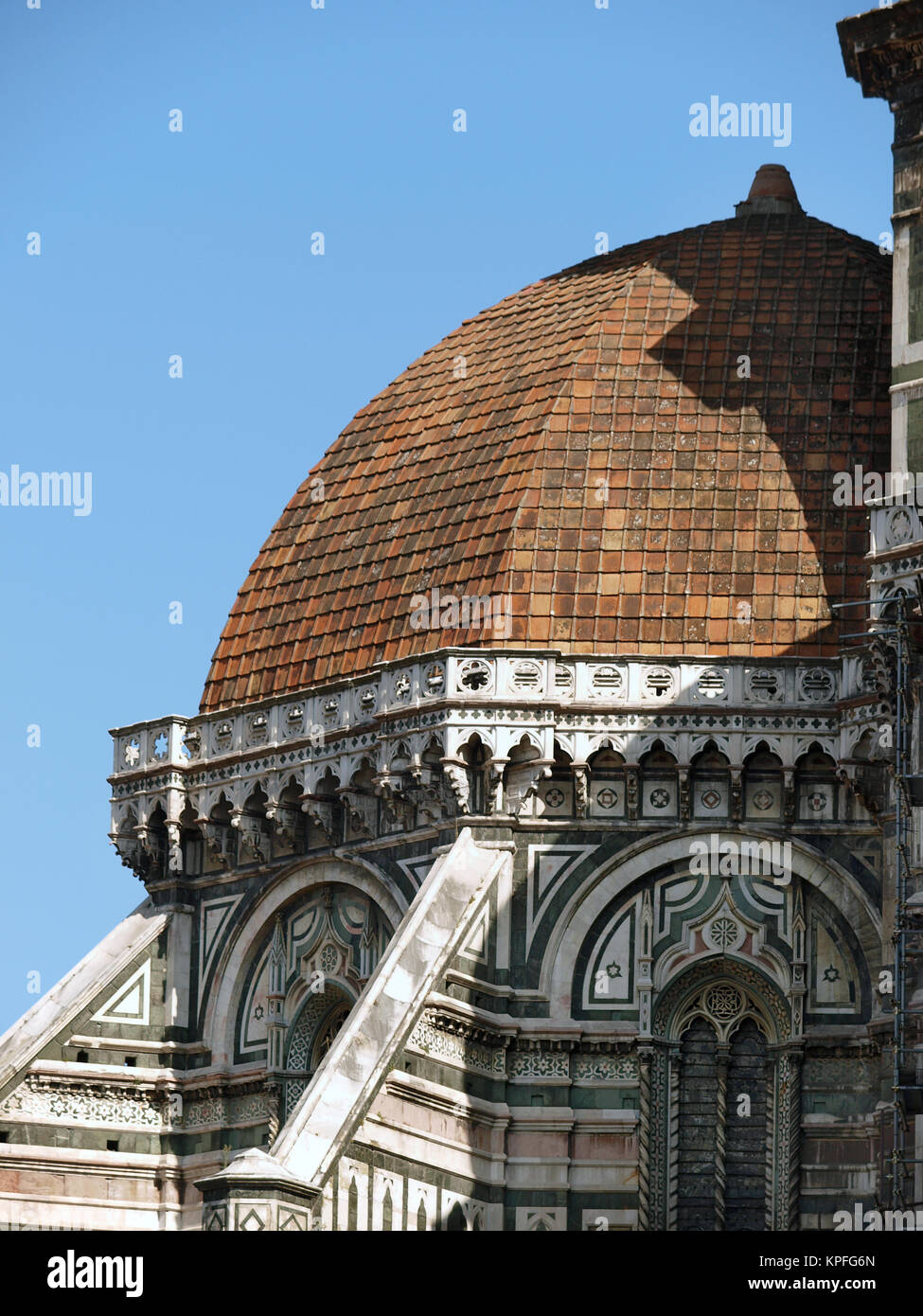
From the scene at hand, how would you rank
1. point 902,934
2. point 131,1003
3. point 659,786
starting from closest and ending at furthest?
point 902,934 → point 659,786 → point 131,1003

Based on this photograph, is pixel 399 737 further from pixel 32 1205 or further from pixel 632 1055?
pixel 32 1205

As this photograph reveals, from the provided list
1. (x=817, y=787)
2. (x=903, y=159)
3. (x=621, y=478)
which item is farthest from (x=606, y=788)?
(x=903, y=159)

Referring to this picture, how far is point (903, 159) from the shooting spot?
41906 millimetres

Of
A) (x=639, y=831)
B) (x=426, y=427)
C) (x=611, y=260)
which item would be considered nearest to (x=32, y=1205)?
(x=639, y=831)

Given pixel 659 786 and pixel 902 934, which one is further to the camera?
pixel 659 786

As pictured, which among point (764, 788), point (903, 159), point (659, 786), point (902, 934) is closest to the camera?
point (902, 934)

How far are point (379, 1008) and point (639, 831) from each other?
178 inches

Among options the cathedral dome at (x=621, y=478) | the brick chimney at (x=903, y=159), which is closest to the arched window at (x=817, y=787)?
the cathedral dome at (x=621, y=478)

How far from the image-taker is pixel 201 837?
46.3 m

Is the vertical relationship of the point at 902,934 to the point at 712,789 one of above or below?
below

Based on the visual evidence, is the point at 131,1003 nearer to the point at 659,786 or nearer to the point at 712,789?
the point at 659,786

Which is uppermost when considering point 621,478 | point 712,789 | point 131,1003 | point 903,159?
point 903,159

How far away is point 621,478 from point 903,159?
569cm

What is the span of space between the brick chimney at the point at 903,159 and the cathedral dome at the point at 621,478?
281 centimetres
